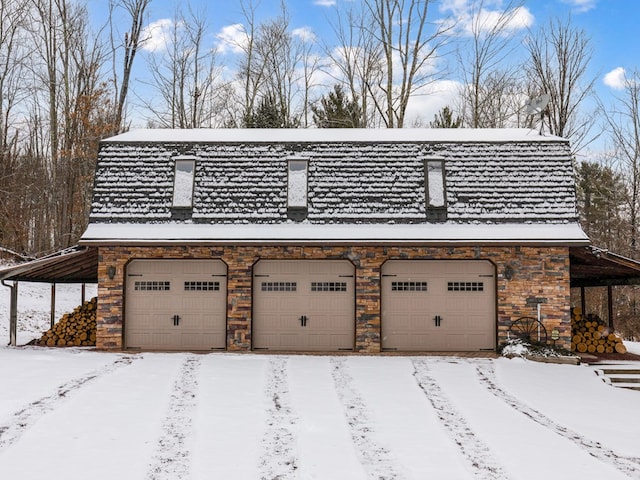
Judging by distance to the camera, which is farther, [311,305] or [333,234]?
[311,305]

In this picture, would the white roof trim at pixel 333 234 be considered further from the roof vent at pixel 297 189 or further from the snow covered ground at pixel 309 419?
the snow covered ground at pixel 309 419

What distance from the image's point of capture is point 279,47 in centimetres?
2758

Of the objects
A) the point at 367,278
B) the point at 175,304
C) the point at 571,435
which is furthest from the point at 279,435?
the point at 175,304

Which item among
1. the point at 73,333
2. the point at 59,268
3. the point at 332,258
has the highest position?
the point at 332,258

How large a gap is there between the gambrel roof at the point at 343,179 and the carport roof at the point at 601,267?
2.88ft

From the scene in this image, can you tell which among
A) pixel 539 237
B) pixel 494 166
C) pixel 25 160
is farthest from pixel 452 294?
pixel 25 160

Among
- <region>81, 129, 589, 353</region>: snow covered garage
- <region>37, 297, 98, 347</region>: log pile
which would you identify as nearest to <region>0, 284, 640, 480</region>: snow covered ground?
<region>81, 129, 589, 353</region>: snow covered garage

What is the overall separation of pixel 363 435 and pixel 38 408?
4669mm

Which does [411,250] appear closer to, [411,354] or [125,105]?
[411,354]

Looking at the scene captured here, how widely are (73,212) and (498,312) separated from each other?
814 inches

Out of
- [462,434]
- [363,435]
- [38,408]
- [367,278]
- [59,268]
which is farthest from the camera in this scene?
[59,268]

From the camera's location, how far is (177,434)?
260 inches

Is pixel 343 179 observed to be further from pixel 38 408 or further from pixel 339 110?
pixel 339 110

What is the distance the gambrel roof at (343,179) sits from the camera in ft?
39.9
